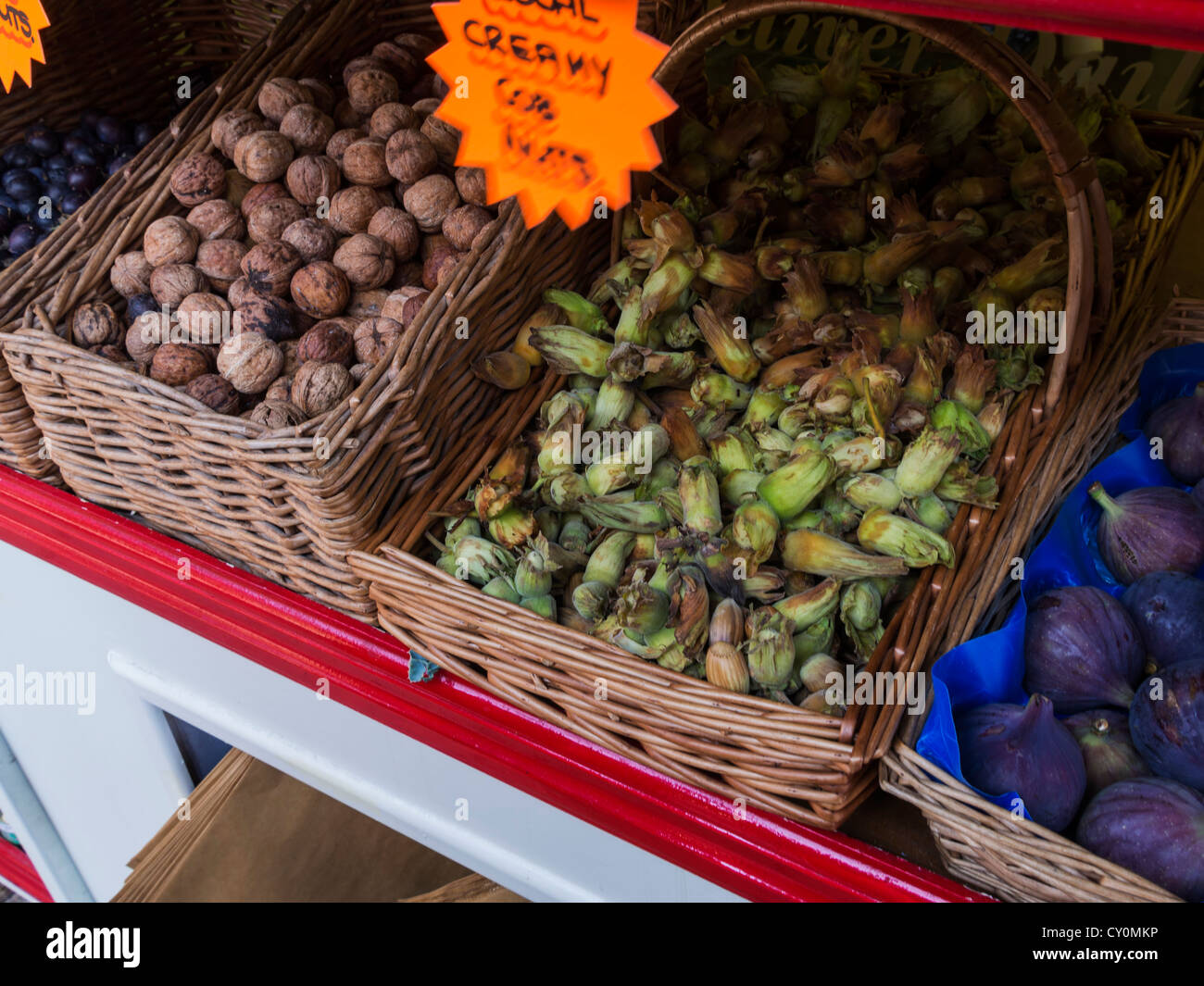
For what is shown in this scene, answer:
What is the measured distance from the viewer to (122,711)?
174cm

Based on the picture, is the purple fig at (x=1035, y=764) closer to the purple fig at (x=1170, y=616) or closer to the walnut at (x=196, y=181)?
the purple fig at (x=1170, y=616)

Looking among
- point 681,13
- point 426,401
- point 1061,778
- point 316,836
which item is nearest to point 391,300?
point 426,401

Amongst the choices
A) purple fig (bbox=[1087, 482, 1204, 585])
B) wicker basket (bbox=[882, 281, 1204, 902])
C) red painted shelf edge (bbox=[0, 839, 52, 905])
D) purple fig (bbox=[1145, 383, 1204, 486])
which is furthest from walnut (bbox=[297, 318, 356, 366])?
red painted shelf edge (bbox=[0, 839, 52, 905])

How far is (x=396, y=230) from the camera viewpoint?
62.9 inches

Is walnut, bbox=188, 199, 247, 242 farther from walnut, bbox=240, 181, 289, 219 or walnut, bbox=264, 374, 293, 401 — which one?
walnut, bbox=264, 374, 293, 401

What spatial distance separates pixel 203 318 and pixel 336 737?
2.27 feet

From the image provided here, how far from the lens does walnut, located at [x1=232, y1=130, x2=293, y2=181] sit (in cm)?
165

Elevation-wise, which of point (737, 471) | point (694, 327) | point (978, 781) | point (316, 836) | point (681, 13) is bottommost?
point (316, 836)

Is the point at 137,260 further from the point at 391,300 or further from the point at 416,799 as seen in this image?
the point at 416,799

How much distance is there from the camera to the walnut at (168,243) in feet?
5.17

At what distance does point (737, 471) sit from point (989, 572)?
335 mm

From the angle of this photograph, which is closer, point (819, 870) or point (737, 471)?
point (819, 870)

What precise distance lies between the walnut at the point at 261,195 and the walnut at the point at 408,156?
20cm

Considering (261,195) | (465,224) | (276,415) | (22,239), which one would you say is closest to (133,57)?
(22,239)
